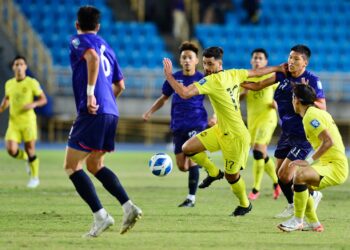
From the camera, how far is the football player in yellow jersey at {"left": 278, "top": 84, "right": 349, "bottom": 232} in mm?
10484

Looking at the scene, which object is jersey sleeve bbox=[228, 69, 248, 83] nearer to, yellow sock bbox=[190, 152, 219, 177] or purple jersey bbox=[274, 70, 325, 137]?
purple jersey bbox=[274, 70, 325, 137]

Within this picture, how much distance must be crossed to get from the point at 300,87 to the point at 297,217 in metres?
1.39

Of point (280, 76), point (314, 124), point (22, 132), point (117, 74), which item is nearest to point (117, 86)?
point (117, 74)

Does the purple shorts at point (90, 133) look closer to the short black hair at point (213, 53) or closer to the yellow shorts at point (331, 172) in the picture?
the yellow shorts at point (331, 172)

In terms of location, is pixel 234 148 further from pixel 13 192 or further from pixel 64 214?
pixel 13 192

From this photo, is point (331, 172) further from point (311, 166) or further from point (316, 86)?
point (316, 86)

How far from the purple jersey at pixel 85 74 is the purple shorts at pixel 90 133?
0.08m

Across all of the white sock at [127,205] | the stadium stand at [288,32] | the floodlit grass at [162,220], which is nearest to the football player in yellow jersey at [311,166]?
the floodlit grass at [162,220]

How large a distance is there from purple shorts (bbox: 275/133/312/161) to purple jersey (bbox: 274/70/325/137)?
8cm

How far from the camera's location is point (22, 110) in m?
17.6

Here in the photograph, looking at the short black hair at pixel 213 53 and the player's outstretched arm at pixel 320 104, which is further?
the short black hair at pixel 213 53

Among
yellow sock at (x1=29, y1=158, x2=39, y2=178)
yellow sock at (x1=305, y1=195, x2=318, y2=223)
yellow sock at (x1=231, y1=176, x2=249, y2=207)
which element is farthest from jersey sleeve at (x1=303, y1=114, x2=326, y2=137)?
yellow sock at (x1=29, y1=158, x2=39, y2=178)

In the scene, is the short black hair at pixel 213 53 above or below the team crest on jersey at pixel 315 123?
above

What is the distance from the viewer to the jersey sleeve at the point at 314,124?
34.2ft
